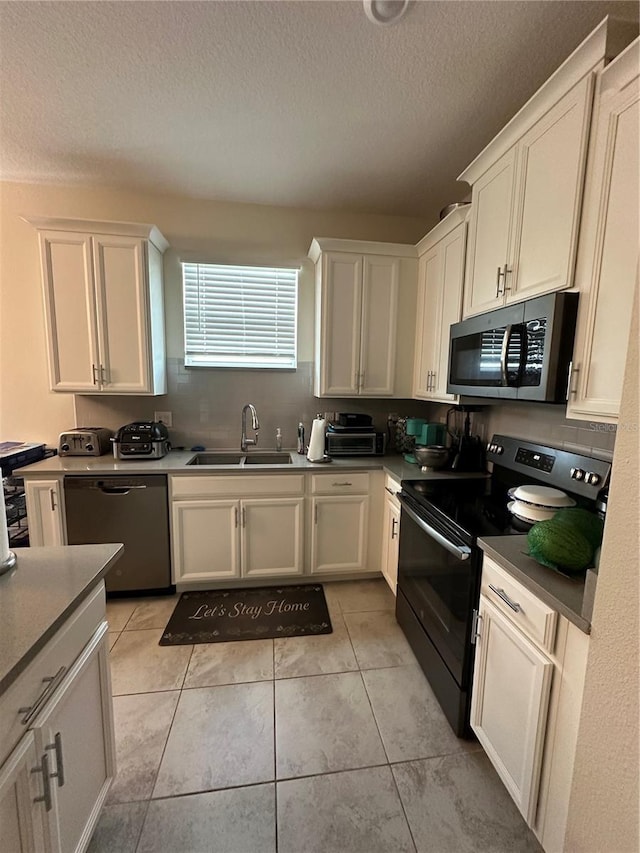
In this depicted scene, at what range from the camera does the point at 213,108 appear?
1.73 meters

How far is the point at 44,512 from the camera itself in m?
2.20

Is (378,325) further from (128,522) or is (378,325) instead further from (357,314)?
(128,522)

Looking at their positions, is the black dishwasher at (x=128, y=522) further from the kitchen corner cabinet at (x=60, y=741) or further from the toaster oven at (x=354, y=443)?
the kitchen corner cabinet at (x=60, y=741)

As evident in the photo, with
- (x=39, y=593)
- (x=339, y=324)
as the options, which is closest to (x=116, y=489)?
(x=39, y=593)

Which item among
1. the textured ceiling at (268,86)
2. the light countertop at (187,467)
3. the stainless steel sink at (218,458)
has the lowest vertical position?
the stainless steel sink at (218,458)

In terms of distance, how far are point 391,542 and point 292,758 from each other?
1.24 metres

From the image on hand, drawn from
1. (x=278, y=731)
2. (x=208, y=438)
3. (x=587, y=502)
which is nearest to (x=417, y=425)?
(x=587, y=502)

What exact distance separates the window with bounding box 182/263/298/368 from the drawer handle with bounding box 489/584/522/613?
2.16 meters

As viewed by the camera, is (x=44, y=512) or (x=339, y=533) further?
(x=339, y=533)

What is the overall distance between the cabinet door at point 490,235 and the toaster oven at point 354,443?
3.53 feet

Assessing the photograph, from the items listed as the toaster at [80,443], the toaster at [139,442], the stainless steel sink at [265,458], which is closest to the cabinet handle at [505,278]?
the stainless steel sink at [265,458]

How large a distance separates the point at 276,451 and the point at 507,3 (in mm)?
2547

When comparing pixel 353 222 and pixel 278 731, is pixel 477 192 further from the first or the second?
pixel 278 731

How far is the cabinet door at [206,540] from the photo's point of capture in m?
2.34
